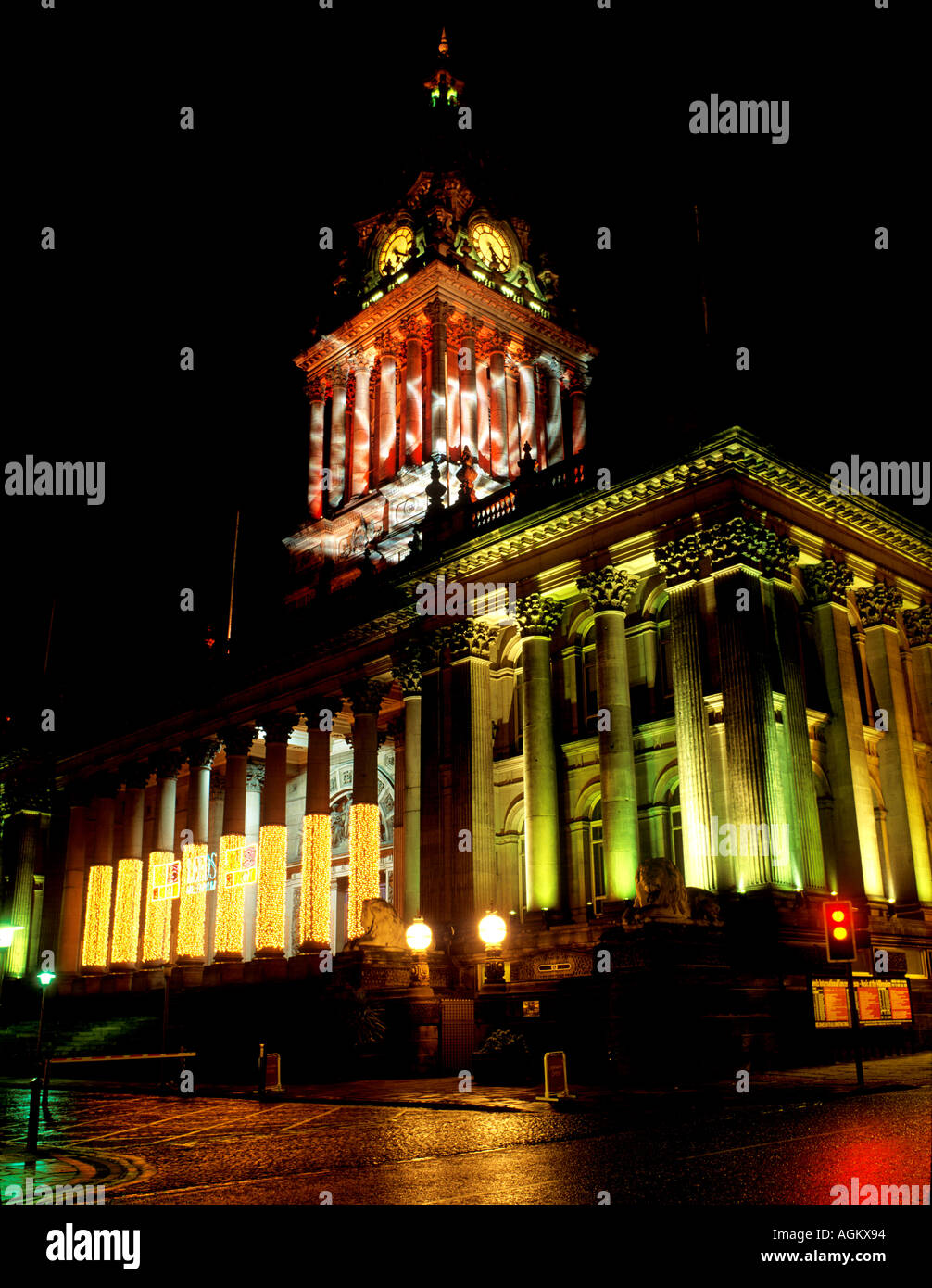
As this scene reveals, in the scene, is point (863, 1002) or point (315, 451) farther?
point (315, 451)

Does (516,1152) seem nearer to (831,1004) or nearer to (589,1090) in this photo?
(589,1090)

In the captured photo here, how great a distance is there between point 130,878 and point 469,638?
23.1m

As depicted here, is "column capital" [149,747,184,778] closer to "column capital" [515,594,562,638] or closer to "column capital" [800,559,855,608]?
"column capital" [515,594,562,638]

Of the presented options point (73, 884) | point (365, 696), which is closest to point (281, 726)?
point (365, 696)

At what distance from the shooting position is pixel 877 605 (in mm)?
35438

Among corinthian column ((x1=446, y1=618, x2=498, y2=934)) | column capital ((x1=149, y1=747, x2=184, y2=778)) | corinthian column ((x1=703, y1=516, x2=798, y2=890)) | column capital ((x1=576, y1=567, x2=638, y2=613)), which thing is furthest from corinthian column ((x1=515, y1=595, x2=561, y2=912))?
column capital ((x1=149, y1=747, x2=184, y2=778))

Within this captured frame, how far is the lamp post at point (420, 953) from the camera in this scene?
2862 centimetres

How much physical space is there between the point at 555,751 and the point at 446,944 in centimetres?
678

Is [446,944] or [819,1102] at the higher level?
[446,944]

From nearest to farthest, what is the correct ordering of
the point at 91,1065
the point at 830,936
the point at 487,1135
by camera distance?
the point at 487,1135
the point at 830,936
the point at 91,1065

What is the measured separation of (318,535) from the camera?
2288 inches

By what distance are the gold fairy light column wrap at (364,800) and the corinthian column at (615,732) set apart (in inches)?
374
